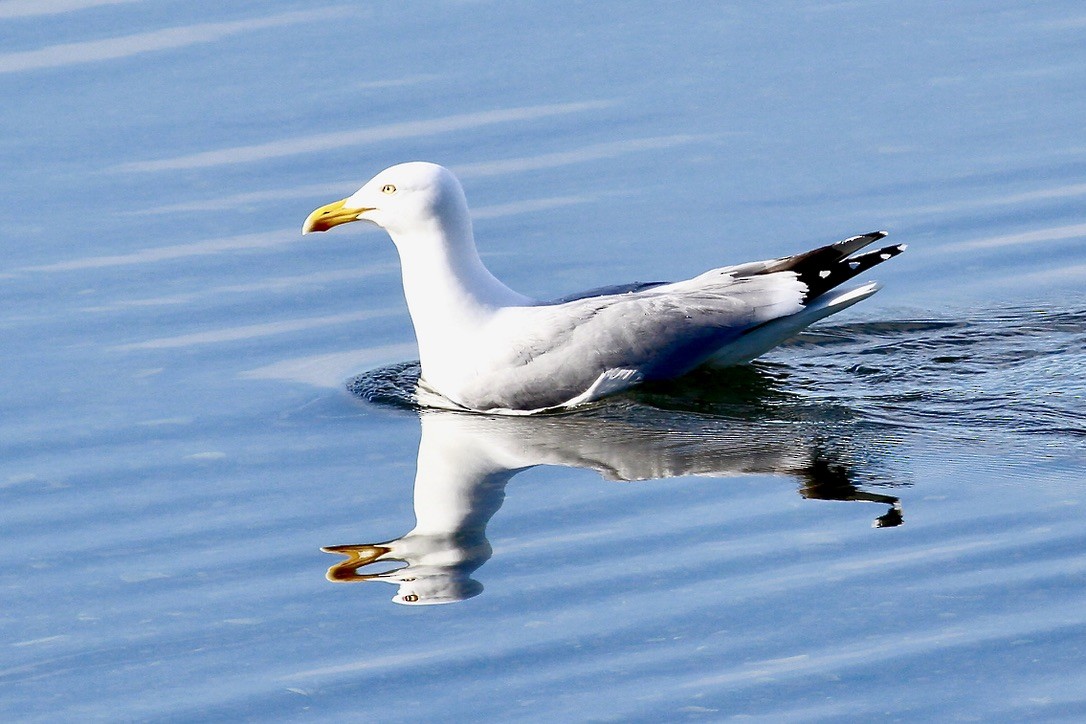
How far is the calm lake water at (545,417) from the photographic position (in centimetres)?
681

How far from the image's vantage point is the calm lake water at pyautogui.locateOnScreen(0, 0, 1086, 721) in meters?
6.81

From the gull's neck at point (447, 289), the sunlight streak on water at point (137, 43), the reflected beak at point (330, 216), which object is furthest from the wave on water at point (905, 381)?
the sunlight streak on water at point (137, 43)

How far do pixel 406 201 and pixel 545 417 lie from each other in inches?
54.3

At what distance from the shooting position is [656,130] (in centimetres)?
1287

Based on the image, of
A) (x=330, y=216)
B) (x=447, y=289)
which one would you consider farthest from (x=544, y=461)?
(x=330, y=216)

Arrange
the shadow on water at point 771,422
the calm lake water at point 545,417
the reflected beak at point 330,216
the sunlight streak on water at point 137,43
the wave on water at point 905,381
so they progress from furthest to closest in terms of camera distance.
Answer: the sunlight streak on water at point 137,43
the reflected beak at point 330,216
the wave on water at point 905,381
the shadow on water at point 771,422
the calm lake water at point 545,417

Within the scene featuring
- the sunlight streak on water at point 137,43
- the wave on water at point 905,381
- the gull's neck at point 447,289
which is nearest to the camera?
the wave on water at point 905,381

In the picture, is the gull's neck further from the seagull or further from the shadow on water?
the shadow on water

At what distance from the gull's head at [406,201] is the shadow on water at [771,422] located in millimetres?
839

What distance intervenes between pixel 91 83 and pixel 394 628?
7.86 metres

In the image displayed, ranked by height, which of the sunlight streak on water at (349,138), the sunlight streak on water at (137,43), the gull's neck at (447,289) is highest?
the sunlight streak on water at (137,43)

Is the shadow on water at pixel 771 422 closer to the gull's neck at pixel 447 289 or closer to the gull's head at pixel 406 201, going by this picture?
the gull's neck at pixel 447 289

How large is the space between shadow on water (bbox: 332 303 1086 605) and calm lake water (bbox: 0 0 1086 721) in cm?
3

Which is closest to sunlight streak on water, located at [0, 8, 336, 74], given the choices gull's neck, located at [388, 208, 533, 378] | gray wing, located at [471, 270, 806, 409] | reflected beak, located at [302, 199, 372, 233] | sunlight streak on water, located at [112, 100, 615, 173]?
sunlight streak on water, located at [112, 100, 615, 173]
